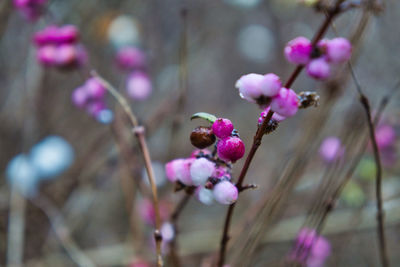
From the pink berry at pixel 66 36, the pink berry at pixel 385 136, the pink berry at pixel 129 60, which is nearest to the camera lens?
the pink berry at pixel 66 36

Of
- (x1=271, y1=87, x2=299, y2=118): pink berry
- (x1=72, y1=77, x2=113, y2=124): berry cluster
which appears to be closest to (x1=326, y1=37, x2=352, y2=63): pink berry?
(x1=271, y1=87, x2=299, y2=118): pink berry

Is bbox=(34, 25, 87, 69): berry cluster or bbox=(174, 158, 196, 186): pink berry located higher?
bbox=(34, 25, 87, 69): berry cluster

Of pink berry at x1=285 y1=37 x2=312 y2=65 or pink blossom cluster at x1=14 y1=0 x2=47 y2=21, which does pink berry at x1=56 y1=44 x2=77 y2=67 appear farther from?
pink berry at x1=285 y1=37 x2=312 y2=65

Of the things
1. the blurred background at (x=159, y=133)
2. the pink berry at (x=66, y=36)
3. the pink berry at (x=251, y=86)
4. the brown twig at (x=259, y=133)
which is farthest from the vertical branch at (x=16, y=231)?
the pink berry at (x=251, y=86)

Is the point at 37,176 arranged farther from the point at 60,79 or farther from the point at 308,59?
the point at 308,59

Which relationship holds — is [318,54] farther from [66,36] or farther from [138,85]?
[138,85]

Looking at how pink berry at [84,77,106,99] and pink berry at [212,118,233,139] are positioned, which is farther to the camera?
pink berry at [84,77,106,99]

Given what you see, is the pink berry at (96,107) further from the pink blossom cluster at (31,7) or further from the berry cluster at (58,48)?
the pink blossom cluster at (31,7)
